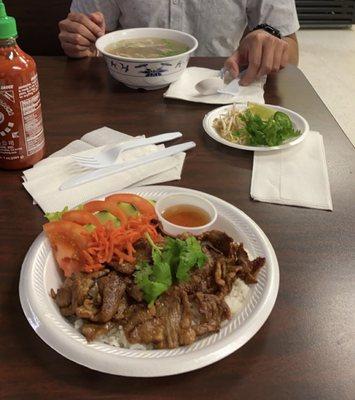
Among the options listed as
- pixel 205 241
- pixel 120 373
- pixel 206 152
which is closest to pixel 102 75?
pixel 206 152

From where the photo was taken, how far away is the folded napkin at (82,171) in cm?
102

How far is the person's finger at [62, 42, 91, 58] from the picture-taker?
5.43 feet

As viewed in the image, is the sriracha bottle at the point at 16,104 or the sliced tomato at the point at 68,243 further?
the sriracha bottle at the point at 16,104

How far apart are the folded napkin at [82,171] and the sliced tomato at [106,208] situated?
0.34ft

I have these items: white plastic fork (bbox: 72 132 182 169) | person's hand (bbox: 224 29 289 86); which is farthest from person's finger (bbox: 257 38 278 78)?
white plastic fork (bbox: 72 132 182 169)

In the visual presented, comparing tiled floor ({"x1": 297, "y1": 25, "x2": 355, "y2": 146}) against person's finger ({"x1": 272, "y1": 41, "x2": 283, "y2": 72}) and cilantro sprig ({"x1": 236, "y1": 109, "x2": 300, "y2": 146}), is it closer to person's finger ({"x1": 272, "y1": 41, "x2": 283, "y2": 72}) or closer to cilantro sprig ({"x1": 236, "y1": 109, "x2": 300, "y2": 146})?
person's finger ({"x1": 272, "y1": 41, "x2": 283, "y2": 72})

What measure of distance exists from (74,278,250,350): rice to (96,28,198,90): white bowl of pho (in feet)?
2.71

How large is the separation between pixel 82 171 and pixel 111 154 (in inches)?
3.5

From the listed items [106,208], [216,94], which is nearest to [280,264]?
[106,208]

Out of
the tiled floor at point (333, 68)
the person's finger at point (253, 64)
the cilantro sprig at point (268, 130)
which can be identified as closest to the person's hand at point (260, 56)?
the person's finger at point (253, 64)

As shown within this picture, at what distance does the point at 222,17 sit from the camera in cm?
192

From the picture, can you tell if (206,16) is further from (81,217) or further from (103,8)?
(81,217)

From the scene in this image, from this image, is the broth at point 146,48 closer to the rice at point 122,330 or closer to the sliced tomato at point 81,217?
the sliced tomato at point 81,217

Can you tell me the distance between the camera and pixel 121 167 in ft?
3.62
